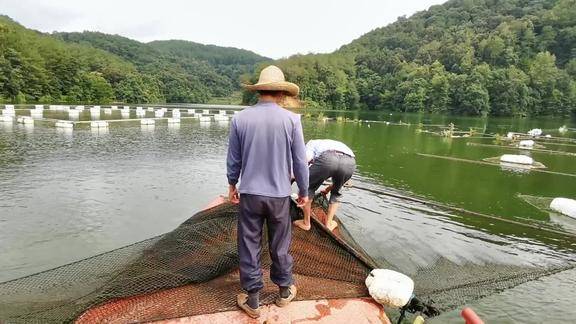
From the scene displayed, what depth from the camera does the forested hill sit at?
299 ft

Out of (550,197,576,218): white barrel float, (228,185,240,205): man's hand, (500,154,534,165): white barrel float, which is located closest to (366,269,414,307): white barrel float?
(228,185,240,205): man's hand

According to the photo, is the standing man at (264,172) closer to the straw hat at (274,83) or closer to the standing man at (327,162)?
the straw hat at (274,83)

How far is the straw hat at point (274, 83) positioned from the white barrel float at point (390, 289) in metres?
2.06

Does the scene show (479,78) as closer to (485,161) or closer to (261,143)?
(485,161)

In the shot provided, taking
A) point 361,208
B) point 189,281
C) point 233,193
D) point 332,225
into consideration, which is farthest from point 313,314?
point 361,208

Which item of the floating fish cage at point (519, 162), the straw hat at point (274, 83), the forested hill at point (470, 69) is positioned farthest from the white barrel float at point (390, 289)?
the forested hill at point (470, 69)

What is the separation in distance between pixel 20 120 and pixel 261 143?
35.8 m

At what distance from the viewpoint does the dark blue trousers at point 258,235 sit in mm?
3559

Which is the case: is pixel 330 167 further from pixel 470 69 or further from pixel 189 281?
pixel 470 69

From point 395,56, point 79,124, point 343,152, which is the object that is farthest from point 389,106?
point 343,152

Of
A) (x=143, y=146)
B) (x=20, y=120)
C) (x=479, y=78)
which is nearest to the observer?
(x=143, y=146)

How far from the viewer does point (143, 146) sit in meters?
23.8

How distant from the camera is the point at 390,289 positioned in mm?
3994

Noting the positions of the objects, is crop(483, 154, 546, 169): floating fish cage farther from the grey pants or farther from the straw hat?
the straw hat
